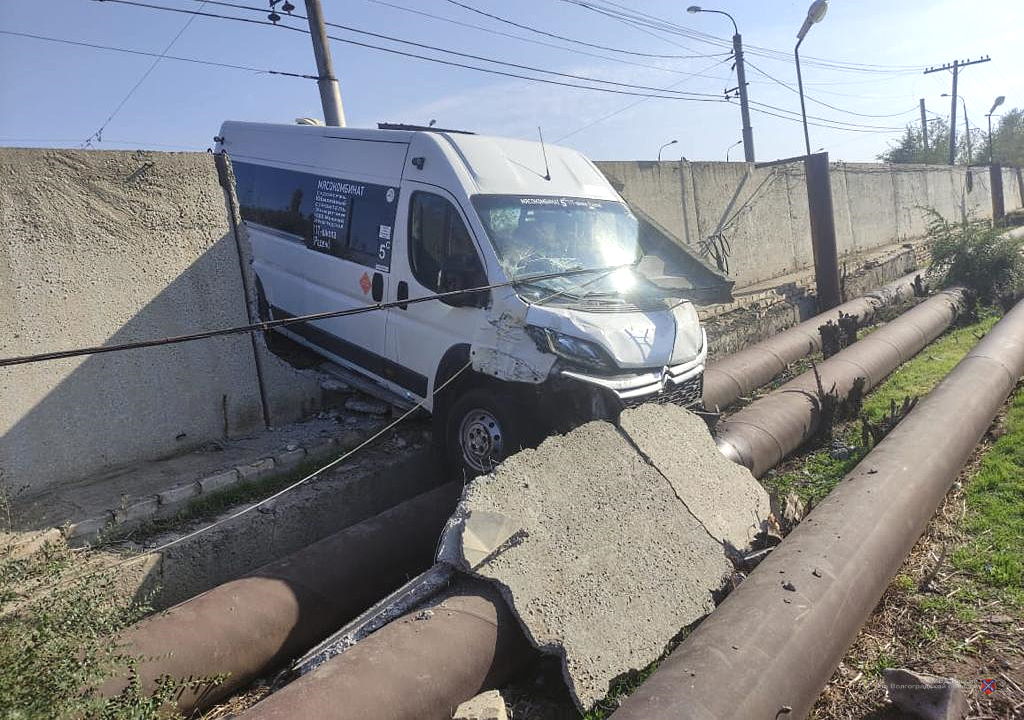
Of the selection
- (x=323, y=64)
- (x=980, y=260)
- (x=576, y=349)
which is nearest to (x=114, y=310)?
(x=576, y=349)

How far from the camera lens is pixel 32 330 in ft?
14.4

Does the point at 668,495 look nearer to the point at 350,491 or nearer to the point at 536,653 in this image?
the point at 536,653

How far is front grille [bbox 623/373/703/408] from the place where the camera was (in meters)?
4.82

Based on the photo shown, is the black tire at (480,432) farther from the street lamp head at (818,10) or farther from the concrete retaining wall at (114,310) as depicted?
the street lamp head at (818,10)

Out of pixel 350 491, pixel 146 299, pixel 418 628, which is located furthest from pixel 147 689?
pixel 146 299

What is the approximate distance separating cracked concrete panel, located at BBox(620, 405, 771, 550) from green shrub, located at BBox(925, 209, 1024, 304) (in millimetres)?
8803

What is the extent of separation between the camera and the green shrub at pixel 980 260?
11.6m

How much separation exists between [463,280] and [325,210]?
189 cm

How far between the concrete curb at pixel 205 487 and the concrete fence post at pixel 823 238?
9.09 meters

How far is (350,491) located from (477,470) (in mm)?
923

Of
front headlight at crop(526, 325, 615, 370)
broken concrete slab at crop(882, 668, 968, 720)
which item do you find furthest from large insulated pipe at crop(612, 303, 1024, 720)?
front headlight at crop(526, 325, 615, 370)

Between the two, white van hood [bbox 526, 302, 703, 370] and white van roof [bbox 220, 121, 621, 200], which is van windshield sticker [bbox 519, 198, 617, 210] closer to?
white van roof [bbox 220, 121, 621, 200]

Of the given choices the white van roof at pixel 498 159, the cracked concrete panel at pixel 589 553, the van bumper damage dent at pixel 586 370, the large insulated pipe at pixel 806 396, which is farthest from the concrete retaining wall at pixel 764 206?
the cracked concrete panel at pixel 589 553

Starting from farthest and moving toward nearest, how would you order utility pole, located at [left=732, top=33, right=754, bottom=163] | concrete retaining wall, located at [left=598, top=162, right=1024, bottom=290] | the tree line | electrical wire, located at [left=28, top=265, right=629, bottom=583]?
1. the tree line
2. utility pole, located at [left=732, top=33, right=754, bottom=163]
3. concrete retaining wall, located at [left=598, top=162, right=1024, bottom=290]
4. electrical wire, located at [left=28, top=265, right=629, bottom=583]
